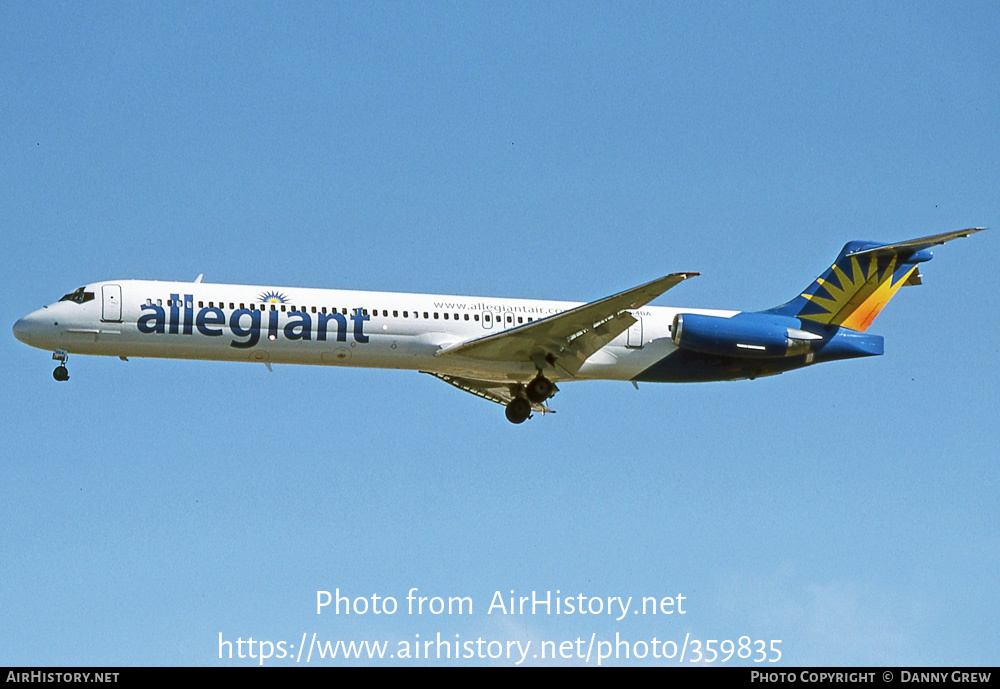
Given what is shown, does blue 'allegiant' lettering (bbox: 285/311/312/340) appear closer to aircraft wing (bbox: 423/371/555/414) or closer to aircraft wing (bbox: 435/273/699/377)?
aircraft wing (bbox: 435/273/699/377)

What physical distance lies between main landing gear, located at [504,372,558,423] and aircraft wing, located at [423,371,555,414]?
62.6 inches

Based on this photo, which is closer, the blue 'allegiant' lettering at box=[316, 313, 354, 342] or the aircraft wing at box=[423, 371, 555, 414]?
the blue 'allegiant' lettering at box=[316, 313, 354, 342]

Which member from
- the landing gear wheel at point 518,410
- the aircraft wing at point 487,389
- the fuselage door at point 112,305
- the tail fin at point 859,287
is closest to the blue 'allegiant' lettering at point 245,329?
the fuselage door at point 112,305

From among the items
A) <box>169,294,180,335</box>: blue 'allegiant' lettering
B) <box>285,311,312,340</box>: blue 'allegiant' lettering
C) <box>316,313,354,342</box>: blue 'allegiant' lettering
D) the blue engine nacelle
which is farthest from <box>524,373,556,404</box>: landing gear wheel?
<box>169,294,180,335</box>: blue 'allegiant' lettering

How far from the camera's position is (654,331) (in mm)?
32531

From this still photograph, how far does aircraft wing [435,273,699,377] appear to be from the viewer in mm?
29828

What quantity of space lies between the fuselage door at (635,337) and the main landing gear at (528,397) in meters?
2.14

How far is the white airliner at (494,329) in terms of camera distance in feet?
99.3

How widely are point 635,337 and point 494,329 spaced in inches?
139

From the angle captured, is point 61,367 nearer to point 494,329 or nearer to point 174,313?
point 174,313

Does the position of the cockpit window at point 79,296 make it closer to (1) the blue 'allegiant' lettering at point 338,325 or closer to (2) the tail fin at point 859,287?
(1) the blue 'allegiant' lettering at point 338,325

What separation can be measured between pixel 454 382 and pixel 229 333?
24.3 ft
